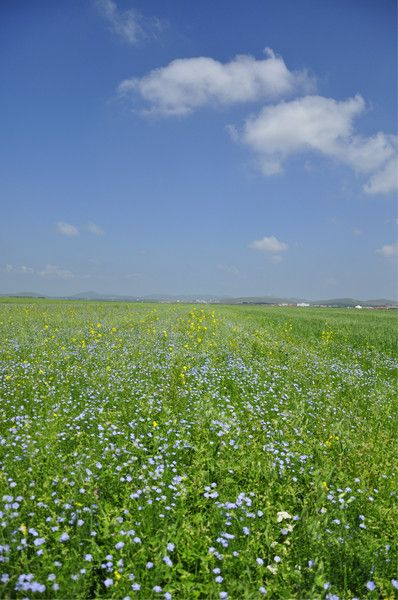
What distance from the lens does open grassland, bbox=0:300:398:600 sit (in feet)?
10.3

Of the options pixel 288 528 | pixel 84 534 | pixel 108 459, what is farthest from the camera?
pixel 108 459

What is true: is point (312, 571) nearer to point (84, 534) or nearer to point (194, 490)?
point (194, 490)

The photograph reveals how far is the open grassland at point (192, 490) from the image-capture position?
314 cm

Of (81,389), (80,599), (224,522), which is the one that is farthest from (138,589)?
(81,389)

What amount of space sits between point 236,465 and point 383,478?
2.05 metres

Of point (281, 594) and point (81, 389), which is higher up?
point (81, 389)

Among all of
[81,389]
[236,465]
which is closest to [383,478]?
[236,465]

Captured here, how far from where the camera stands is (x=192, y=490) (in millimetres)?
4312

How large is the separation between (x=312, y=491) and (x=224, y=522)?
1207 mm

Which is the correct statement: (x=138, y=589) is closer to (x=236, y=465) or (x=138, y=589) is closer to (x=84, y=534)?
(x=84, y=534)

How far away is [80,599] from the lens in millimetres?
2867

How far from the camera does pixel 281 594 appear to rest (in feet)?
10.2

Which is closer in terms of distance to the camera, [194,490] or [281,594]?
[281,594]

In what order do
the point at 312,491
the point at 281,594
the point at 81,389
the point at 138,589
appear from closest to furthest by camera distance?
1. the point at 138,589
2. the point at 281,594
3. the point at 312,491
4. the point at 81,389
